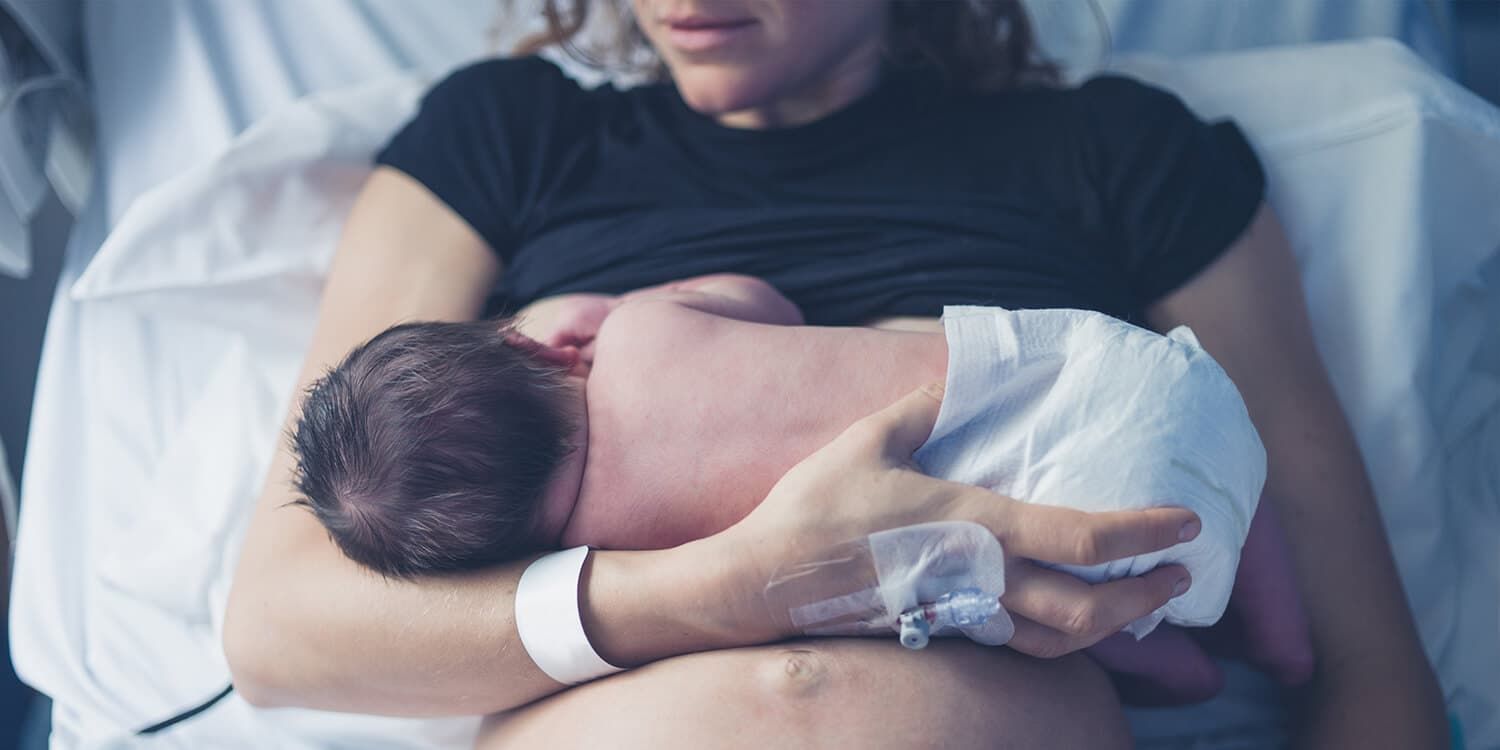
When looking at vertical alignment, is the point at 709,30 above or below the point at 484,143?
above

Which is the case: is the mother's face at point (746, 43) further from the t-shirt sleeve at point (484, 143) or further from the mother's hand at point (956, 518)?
the mother's hand at point (956, 518)

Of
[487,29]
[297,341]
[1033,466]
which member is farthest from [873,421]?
[487,29]

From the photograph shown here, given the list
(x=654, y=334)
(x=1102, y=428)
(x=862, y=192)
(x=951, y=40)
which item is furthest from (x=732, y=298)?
(x=951, y=40)

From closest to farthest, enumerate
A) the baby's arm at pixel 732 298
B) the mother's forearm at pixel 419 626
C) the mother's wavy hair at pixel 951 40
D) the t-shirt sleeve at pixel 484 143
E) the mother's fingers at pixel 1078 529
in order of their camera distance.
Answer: the mother's fingers at pixel 1078 529, the mother's forearm at pixel 419 626, the baby's arm at pixel 732 298, the t-shirt sleeve at pixel 484 143, the mother's wavy hair at pixel 951 40

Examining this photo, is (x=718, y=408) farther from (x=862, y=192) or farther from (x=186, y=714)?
(x=186, y=714)

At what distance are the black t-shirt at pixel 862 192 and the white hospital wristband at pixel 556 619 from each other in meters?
0.35

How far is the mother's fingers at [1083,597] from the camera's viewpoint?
0.80 metres

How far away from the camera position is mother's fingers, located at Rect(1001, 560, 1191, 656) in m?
0.80

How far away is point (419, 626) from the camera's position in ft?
3.04

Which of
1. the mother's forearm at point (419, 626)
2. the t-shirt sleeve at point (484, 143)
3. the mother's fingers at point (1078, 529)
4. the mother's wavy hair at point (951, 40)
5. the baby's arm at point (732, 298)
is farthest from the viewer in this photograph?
the mother's wavy hair at point (951, 40)

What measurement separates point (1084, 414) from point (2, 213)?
146 cm

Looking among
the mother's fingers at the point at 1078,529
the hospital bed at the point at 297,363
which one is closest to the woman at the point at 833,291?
the mother's fingers at the point at 1078,529

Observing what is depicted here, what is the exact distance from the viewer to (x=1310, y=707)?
3.47ft

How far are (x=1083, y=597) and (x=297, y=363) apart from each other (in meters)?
1.02
